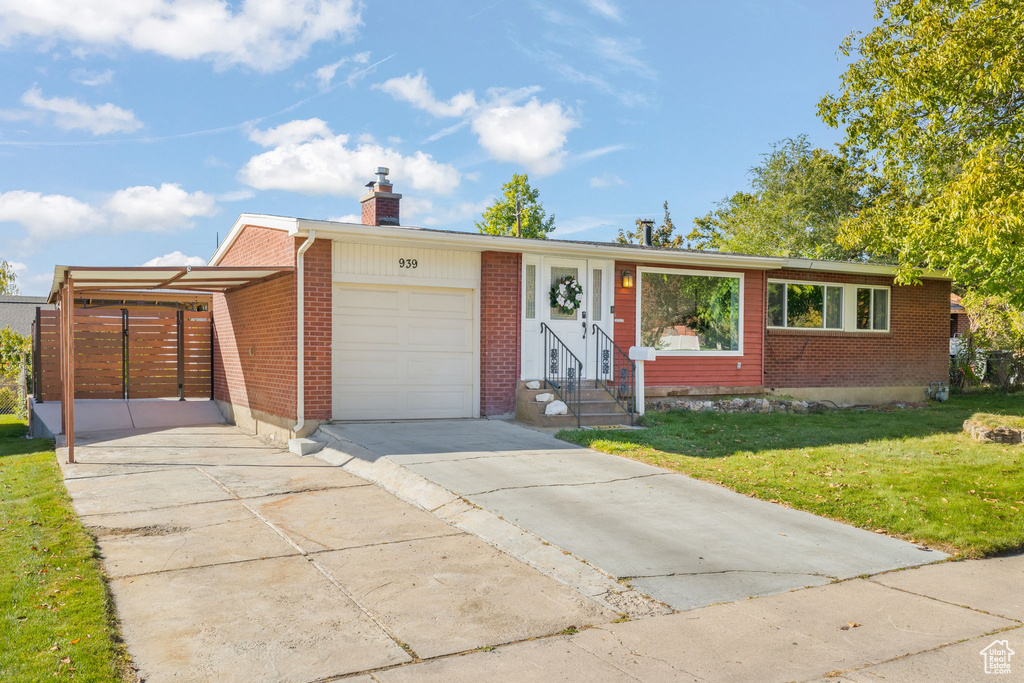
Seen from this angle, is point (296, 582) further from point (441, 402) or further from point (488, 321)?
point (488, 321)

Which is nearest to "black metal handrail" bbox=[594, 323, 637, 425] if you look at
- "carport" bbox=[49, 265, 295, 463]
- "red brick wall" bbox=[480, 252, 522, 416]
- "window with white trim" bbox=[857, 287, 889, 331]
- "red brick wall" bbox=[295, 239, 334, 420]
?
"red brick wall" bbox=[480, 252, 522, 416]

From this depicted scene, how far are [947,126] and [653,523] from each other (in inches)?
529

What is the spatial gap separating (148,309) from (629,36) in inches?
436

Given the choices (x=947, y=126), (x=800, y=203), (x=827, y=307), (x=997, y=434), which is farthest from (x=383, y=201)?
(x=800, y=203)

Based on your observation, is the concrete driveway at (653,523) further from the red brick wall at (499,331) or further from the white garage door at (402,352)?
the red brick wall at (499,331)

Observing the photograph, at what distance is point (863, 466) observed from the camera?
8758 mm

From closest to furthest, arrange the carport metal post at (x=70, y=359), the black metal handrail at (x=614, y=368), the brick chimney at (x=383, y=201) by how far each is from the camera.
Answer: the carport metal post at (x=70, y=359) → the black metal handrail at (x=614, y=368) → the brick chimney at (x=383, y=201)

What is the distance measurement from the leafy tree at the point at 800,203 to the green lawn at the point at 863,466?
14966mm

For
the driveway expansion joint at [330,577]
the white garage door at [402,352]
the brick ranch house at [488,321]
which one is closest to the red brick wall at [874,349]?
the brick ranch house at [488,321]

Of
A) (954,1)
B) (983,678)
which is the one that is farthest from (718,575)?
(954,1)

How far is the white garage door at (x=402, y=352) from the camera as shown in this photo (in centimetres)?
1115

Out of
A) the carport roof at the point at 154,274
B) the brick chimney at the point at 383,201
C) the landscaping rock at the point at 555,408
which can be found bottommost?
the landscaping rock at the point at 555,408

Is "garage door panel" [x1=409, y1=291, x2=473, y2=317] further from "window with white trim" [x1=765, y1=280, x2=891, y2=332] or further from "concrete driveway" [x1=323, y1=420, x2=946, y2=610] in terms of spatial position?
"window with white trim" [x1=765, y1=280, x2=891, y2=332]

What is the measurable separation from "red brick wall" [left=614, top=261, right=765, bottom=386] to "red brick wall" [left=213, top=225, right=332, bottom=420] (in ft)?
16.6
